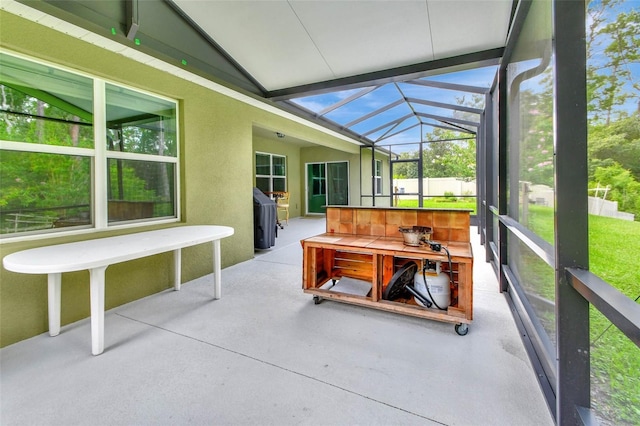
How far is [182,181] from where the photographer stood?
3.54 meters

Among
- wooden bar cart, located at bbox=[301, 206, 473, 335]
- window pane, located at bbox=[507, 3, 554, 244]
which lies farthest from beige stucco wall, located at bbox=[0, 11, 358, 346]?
window pane, located at bbox=[507, 3, 554, 244]

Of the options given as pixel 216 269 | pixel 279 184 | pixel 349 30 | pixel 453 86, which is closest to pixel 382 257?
pixel 216 269

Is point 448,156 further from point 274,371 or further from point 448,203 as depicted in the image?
point 274,371

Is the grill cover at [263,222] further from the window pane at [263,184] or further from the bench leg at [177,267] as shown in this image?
the window pane at [263,184]

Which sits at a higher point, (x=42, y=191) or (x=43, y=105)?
(x=43, y=105)

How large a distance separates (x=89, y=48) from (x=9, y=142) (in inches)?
42.0

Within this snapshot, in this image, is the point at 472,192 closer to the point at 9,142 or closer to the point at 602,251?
the point at 602,251

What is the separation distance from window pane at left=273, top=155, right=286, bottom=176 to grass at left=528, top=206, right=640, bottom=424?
8.58 m

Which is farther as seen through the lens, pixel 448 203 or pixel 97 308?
pixel 448 203

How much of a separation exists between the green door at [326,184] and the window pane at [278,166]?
1.33m

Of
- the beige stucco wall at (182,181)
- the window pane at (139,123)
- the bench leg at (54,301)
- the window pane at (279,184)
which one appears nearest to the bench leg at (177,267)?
the beige stucco wall at (182,181)

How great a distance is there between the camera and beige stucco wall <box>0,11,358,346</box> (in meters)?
2.20

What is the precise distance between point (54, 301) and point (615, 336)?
357cm

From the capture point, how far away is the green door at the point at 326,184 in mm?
10656
